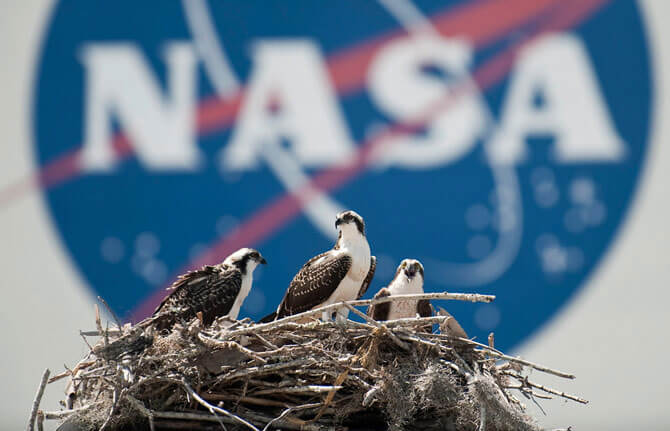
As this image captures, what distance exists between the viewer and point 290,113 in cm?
1223

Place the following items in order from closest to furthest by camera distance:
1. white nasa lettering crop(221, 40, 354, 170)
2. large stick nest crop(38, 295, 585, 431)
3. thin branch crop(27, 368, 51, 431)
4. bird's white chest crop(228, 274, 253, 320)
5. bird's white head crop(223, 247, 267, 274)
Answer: thin branch crop(27, 368, 51, 431) → large stick nest crop(38, 295, 585, 431) → bird's white chest crop(228, 274, 253, 320) → bird's white head crop(223, 247, 267, 274) → white nasa lettering crop(221, 40, 354, 170)

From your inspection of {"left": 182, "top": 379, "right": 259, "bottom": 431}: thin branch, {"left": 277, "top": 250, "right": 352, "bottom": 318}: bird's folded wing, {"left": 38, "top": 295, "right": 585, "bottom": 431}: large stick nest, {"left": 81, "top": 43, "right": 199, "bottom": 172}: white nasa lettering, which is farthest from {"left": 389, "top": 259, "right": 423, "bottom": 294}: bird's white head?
{"left": 81, "top": 43, "right": 199, "bottom": 172}: white nasa lettering

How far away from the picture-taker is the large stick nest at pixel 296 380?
19.2ft

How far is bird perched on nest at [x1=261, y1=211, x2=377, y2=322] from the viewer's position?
7.21 meters

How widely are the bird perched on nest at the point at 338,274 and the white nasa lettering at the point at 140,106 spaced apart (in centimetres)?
531

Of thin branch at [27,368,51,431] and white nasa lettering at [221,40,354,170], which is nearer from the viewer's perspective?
thin branch at [27,368,51,431]

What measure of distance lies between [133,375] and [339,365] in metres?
1.00

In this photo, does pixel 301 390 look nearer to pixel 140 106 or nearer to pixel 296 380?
pixel 296 380

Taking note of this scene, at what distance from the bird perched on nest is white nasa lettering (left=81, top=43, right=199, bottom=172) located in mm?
5311

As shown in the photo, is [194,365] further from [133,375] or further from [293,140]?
[293,140]

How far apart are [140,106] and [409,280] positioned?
5.77 metres

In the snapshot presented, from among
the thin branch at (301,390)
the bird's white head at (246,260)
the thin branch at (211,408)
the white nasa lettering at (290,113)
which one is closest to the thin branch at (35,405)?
the thin branch at (211,408)

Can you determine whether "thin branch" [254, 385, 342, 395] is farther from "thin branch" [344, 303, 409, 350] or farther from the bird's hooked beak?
the bird's hooked beak

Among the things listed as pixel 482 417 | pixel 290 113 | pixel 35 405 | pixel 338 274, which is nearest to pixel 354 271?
pixel 338 274
